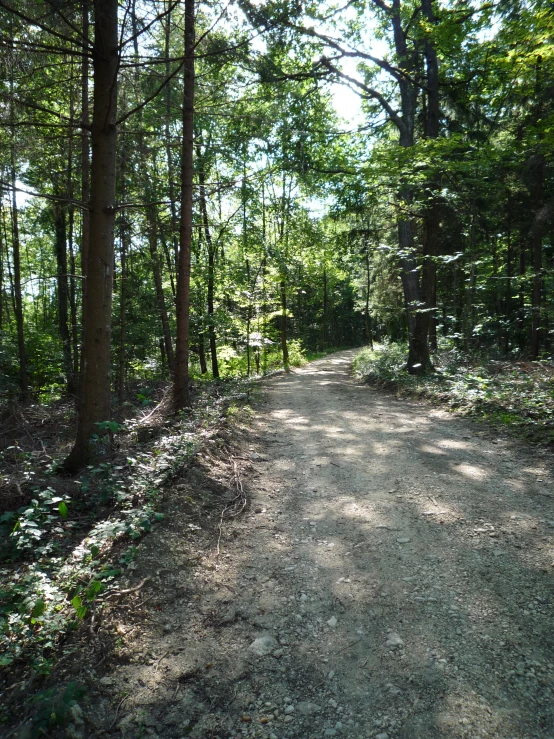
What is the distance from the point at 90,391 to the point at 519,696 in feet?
17.1

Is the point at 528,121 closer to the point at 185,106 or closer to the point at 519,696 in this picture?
the point at 185,106

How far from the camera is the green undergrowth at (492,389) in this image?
7.39m

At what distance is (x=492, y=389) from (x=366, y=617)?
7.74 metres

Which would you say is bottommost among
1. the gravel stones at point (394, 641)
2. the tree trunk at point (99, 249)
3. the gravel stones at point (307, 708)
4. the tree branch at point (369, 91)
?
the gravel stones at point (307, 708)

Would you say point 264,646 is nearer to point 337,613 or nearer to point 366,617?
point 337,613

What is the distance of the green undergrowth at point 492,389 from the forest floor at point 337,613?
1.96 metres

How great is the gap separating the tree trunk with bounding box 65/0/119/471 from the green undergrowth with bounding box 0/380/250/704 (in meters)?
0.29

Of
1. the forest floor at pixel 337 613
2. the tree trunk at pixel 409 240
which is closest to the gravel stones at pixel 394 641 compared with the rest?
the forest floor at pixel 337 613

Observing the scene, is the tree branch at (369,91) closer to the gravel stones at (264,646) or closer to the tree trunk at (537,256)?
the tree trunk at (537,256)

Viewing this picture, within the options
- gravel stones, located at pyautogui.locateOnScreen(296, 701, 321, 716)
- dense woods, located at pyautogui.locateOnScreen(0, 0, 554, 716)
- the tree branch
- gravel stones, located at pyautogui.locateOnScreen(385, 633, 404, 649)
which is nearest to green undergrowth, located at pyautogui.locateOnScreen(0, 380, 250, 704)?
dense woods, located at pyautogui.locateOnScreen(0, 0, 554, 716)

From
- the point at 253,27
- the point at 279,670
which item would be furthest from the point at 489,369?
the point at 279,670

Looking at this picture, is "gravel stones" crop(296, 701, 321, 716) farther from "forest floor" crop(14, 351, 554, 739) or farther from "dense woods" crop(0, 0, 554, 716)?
"dense woods" crop(0, 0, 554, 716)

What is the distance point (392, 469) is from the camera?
5.80 meters

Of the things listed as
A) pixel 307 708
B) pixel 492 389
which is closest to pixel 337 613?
pixel 307 708
